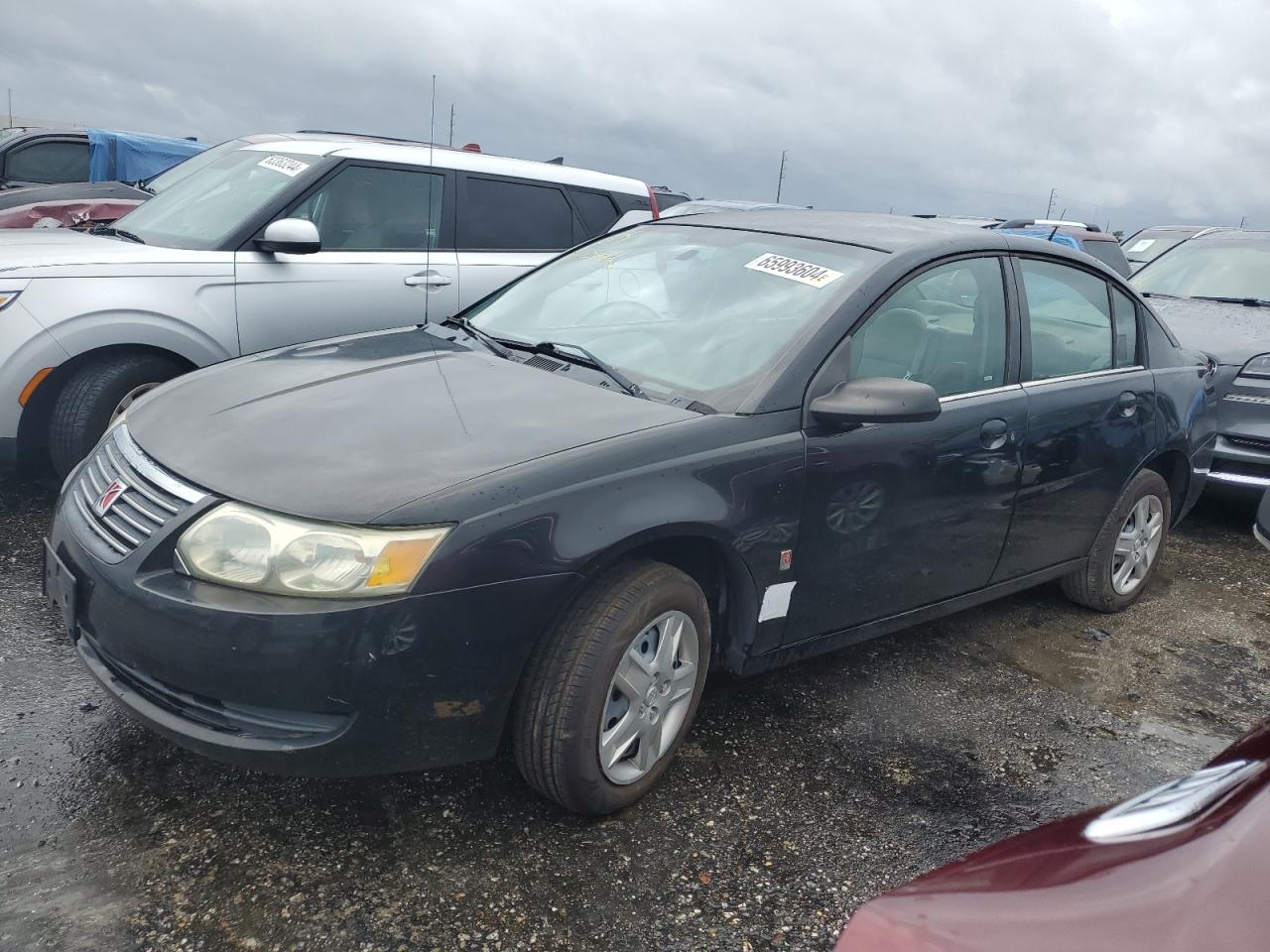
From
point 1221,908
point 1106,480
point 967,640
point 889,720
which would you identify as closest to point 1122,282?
point 1106,480

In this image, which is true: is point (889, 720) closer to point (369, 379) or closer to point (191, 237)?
point (369, 379)

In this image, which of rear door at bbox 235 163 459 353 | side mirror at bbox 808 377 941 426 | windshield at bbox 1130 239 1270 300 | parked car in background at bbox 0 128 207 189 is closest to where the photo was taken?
side mirror at bbox 808 377 941 426

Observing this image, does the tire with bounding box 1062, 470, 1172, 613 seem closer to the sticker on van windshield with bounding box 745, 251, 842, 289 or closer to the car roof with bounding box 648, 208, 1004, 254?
the car roof with bounding box 648, 208, 1004, 254

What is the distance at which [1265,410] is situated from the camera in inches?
225

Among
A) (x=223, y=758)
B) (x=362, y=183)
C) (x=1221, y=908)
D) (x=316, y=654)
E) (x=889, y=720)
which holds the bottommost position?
(x=889, y=720)

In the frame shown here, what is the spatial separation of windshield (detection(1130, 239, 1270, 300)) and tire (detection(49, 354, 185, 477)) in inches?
A: 264

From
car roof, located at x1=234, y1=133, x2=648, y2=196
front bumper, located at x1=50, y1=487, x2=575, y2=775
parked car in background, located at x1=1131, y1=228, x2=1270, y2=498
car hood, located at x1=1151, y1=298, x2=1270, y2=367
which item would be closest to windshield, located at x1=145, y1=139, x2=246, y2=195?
car roof, located at x1=234, y1=133, x2=648, y2=196

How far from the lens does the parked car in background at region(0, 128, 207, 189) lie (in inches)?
428

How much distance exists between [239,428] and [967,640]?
286 cm

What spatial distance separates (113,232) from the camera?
5215 mm

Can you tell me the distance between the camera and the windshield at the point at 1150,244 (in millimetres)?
8274

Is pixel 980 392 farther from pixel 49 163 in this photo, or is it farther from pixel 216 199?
pixel 49 163

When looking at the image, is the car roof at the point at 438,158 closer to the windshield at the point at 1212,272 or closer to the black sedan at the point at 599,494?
the black sedan at the point at 599,494

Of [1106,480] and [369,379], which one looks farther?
[1106,480]
